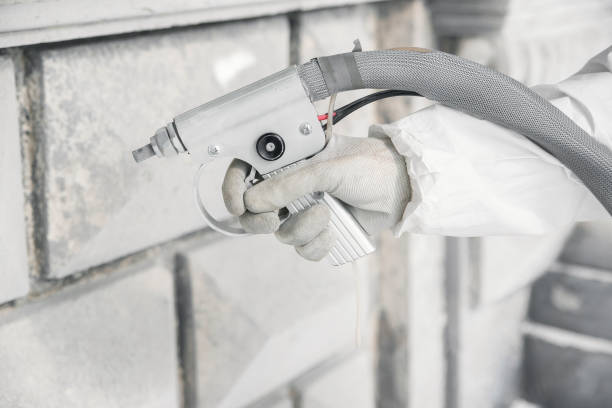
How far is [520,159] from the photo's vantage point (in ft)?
2.78

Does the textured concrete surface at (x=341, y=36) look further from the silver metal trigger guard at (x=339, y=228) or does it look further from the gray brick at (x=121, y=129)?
the silver metal trigger guard at (x=339, y=228)

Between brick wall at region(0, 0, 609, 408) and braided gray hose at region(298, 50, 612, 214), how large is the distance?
30cm

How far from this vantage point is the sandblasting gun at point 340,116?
69 cm

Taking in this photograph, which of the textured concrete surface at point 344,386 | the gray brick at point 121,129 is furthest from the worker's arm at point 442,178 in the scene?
the textured concrete surface at point 344,386

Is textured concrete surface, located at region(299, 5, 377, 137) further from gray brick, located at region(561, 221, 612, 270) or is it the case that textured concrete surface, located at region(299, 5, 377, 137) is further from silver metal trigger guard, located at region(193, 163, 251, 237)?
gray brick, located at region(561, 221, 612, 270)

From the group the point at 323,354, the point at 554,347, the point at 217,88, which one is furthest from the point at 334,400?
the point at 554,347

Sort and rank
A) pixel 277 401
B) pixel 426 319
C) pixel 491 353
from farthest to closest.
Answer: pixel 491 353
pixel 426 319
pixel 277 401

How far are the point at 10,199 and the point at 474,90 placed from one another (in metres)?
0.56

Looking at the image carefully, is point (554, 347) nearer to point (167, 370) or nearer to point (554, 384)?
point (554, 384)

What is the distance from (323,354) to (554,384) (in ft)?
3.24

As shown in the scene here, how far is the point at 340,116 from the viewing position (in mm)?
776

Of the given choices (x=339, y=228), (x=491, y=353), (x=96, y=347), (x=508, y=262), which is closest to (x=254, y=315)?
(x=96, y=347)

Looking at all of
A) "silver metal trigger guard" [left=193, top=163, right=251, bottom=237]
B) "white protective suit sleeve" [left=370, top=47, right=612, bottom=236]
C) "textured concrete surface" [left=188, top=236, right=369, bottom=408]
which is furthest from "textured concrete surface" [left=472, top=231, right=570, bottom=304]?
"silver metal trigger guard" [left=193, top=163, right=251, bottom=237]

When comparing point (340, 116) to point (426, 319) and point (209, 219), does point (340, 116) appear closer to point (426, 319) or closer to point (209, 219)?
point (209, 219)
